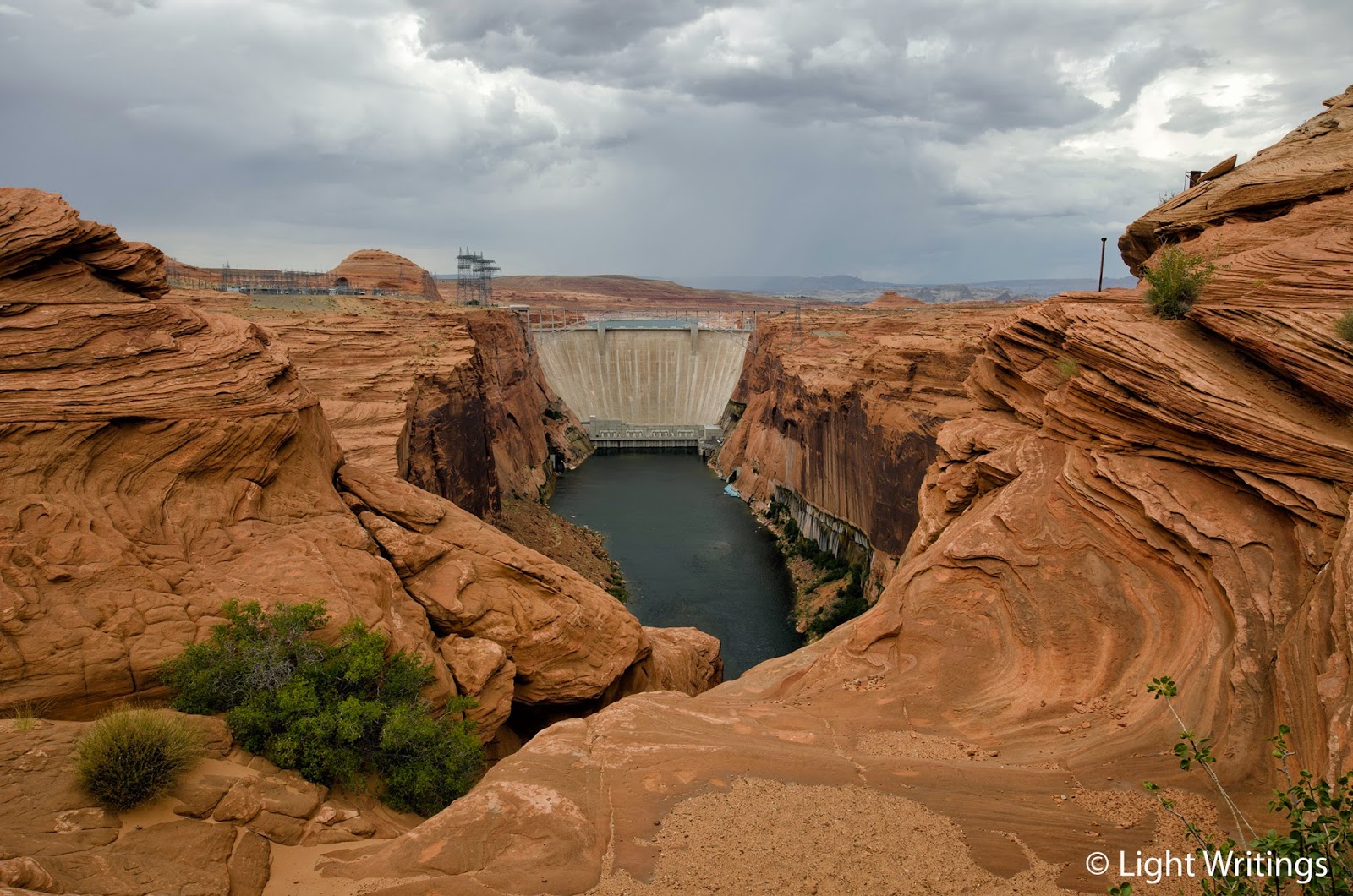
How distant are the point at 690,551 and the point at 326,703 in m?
39.4

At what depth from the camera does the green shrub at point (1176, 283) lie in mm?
16328

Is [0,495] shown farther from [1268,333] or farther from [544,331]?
[544,331]

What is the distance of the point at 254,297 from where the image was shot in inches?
2181

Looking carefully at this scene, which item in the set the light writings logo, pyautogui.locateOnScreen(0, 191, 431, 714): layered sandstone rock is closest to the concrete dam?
pyautogui.locateOnScreen(0, 191, 431, 714): layered sandstone rock

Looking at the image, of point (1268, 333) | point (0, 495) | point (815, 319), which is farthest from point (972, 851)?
point (815, 319)

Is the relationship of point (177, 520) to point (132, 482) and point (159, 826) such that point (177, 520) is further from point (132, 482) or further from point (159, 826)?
point (159, 826)

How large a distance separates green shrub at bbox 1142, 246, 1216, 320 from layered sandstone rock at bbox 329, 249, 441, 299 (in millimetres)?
81081

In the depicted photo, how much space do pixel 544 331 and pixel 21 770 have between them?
85.9m

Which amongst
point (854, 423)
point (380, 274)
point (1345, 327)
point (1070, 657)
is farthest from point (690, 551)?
point (380, 274)

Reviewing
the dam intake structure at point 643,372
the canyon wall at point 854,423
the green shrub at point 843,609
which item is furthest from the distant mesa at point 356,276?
the green shrub at point 843,609

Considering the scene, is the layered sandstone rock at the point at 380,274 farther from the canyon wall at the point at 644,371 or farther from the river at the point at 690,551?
the river at the point at 690,551

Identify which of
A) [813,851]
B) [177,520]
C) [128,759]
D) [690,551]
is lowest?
[690,551]

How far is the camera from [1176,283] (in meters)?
16.4

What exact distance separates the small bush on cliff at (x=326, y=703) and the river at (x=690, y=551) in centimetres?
2256
